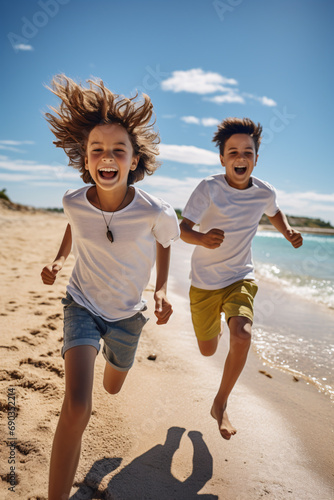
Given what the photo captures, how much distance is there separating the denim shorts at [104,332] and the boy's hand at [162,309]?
0.27 meters

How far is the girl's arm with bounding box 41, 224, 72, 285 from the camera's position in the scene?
7.28 ft

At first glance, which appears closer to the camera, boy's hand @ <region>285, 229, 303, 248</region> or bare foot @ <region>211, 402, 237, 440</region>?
bare foot @ <region>211, 402, 237, 440</region>

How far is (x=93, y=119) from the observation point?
8.29ft

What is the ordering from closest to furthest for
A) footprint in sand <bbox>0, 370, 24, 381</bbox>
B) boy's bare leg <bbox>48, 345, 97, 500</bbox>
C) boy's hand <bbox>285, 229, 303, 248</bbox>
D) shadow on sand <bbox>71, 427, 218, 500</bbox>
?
boy's bare leg <bbox>48, 345, 97, 500</bbox>
shadow on sand <bbox>71, 427, 218, 500</bbox>
footprint in sand <bbox>0, 370, 24, 381</bbox>
boy's hand <bbox>285, 229, 303, 248</bbox>

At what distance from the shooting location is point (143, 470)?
2188 millimetres

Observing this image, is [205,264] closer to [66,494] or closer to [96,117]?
[96,117]

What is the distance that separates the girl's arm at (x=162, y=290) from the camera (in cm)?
216

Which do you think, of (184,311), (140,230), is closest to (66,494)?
(140,230)

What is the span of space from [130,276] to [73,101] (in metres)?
1.24

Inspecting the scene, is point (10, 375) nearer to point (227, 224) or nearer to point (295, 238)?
point (227, 224)

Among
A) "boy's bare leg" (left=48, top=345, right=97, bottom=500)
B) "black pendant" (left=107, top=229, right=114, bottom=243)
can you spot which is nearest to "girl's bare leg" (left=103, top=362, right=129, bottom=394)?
"boy's bare leg" (left=48, top=345, right=97, bottom=500)

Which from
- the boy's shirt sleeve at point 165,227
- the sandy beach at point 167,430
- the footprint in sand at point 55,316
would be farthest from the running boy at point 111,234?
the footprint in sand at point 55,316

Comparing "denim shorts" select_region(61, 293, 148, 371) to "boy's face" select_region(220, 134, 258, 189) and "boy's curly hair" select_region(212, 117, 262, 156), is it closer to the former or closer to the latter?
"boy's face" select_region(220, 134, 258, 189)

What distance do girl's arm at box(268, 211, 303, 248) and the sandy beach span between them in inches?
49.5
